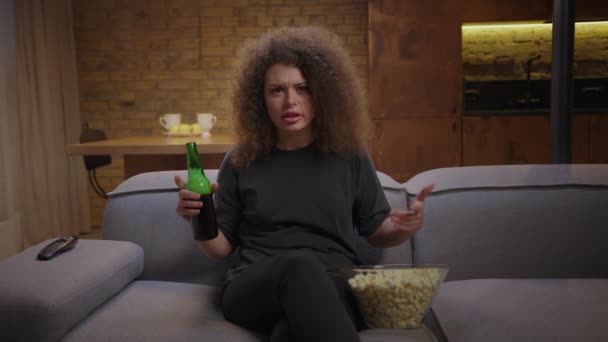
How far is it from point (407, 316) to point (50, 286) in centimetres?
89

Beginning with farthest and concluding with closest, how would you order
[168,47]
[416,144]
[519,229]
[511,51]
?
1. [168,47]
2. [511,51]
3. [416,144]
4. [519,229]

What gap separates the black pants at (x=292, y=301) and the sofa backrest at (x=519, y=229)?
1.73 ft

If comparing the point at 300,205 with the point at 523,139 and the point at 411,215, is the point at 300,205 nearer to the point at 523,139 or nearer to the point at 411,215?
the point at 411,215

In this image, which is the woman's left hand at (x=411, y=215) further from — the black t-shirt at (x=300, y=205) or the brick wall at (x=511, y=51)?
the brick wall at (x=511, y=51)

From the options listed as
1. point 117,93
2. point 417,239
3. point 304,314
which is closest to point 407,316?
point 304,314

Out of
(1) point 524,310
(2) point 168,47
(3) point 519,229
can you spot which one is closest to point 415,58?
(2) point 168,47

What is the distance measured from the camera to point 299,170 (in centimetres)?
162

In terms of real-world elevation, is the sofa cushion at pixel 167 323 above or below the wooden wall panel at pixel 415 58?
A: below

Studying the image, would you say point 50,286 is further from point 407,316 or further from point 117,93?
point 117,93

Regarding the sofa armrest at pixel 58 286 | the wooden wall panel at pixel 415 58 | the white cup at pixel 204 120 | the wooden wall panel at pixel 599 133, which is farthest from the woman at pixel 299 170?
the wooden wall panel at pixel 599 133

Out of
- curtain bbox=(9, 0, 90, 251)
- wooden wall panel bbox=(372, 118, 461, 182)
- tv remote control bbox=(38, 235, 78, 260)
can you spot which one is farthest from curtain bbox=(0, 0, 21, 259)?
wooden wall panel bbox=(372, 118, 461, 182)

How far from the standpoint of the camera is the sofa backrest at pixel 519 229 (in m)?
1.80

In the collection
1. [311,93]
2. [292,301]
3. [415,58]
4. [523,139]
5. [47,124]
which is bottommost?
[292,301]

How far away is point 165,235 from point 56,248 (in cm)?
37
